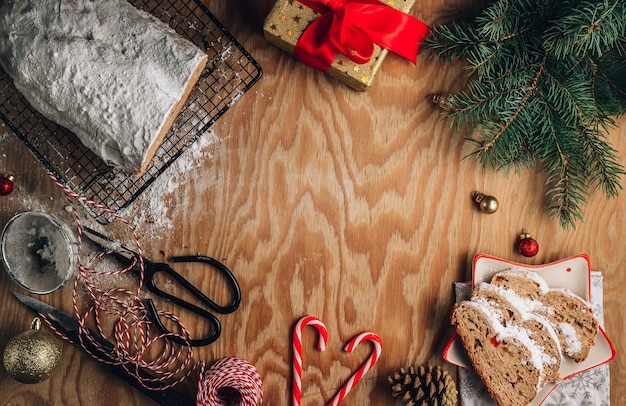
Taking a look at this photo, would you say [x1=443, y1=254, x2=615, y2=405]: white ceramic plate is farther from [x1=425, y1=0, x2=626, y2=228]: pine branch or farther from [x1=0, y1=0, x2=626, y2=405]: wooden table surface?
[x1=425, y1=0, x2=626, y2=228]: pine branch

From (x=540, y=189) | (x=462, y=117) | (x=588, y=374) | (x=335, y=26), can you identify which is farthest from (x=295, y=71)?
(x=588, y=374)

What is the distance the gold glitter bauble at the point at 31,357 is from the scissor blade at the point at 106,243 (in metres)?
0.25

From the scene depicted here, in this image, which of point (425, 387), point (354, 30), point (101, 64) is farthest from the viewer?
point (425, 387)

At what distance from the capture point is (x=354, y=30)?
1.32 m

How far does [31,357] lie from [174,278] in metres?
0.37

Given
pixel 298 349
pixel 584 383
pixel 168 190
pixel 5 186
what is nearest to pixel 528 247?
pixel 584 383

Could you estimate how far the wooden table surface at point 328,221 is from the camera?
1475 millimetres

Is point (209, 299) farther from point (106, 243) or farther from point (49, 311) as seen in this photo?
point (49, 311)

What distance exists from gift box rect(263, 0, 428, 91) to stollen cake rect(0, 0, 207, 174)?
0.25 m

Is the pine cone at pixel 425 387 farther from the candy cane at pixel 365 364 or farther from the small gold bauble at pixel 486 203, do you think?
the small gold bauble at pixel 486 203

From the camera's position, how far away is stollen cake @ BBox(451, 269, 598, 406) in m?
1.40

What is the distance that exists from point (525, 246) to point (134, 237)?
1.01 metres

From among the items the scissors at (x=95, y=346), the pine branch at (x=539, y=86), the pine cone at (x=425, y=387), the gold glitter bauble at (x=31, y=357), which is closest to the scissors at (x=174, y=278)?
the scissors at (x=95, y=346)

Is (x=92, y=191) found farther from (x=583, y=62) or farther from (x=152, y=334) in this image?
(x=583, y=62)
